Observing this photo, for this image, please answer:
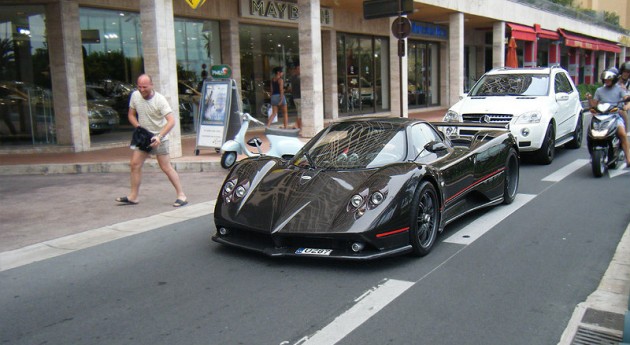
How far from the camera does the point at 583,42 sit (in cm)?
3550

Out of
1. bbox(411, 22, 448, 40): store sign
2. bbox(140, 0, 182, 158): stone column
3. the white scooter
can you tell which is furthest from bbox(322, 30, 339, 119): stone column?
the white scooter

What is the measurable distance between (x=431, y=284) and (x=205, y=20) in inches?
551

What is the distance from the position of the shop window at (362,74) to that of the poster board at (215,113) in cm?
1085

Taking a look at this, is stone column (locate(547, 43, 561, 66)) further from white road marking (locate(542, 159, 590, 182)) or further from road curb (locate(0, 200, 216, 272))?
road curb (locate(0, 200, 216, 272))

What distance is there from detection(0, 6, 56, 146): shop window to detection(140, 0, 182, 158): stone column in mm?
3619

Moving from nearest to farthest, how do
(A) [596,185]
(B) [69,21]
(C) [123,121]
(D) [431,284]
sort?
(D) [431,284] → (A) [596,185] → (B) [69,21] → (C) [123,121]

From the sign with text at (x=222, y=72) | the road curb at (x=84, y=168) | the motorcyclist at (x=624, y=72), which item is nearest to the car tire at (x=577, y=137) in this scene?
the motorcyclist at (x=624, y=72)

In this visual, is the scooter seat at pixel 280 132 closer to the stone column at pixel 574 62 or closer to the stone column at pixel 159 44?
the stone column at pixel 159 44

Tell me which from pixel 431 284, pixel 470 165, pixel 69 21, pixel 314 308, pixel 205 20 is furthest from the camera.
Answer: pixel 205 20

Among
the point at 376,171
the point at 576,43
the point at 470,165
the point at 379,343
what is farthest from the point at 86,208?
the point at 576,43

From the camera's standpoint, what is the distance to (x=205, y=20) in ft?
55.1

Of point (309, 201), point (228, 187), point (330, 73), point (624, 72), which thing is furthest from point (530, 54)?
point (309, 201)

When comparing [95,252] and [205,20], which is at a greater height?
[205,20]

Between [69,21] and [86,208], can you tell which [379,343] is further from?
[69,21]
